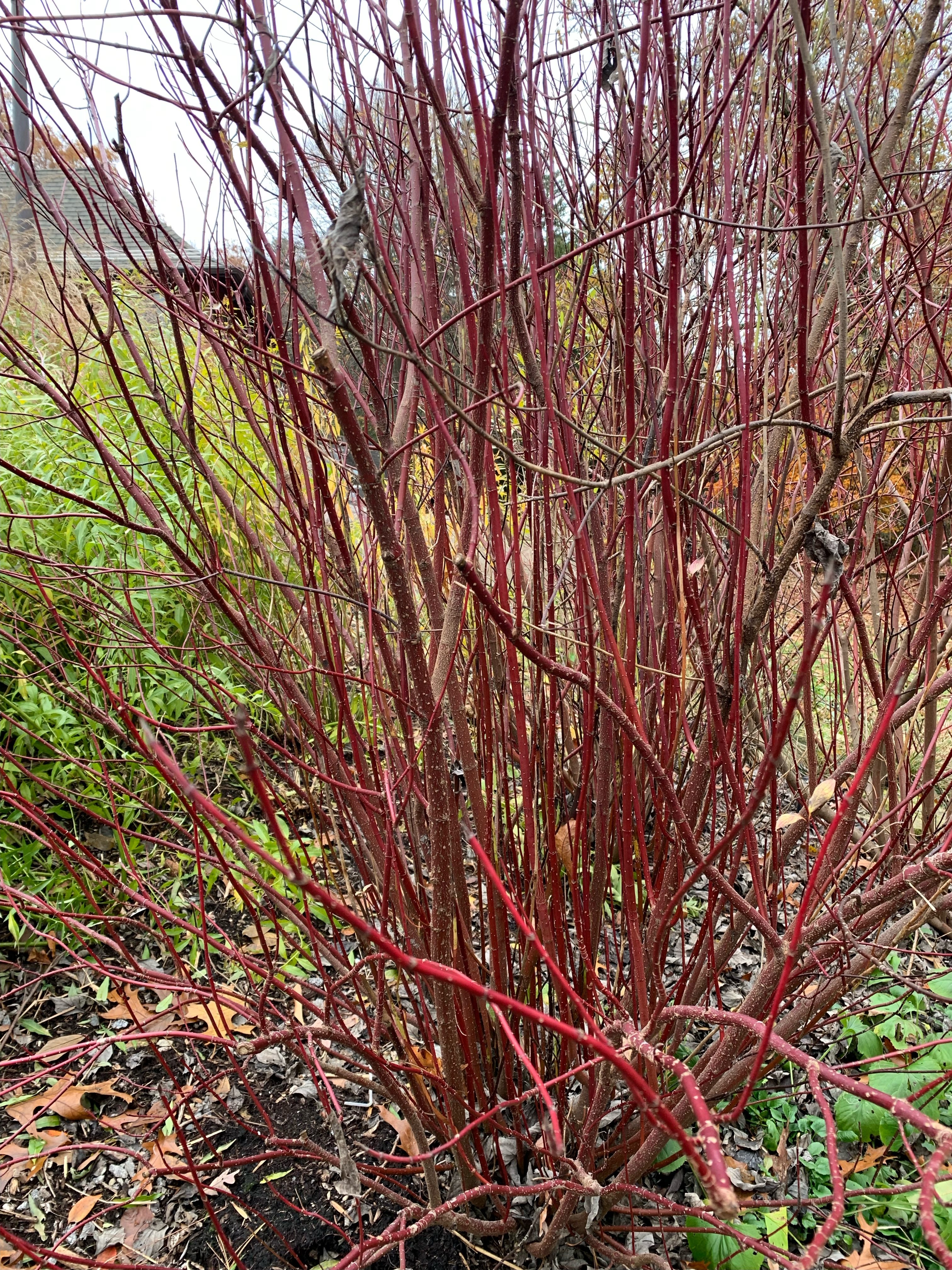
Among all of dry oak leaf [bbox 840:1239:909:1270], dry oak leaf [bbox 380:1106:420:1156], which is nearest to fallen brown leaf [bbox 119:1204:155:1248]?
dry oak leaf [bbox 380:1106:420:1156]

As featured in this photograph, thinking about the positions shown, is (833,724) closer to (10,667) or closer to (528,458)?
(528,458)

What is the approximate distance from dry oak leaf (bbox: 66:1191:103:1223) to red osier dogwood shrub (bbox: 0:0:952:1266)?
227 millimetres

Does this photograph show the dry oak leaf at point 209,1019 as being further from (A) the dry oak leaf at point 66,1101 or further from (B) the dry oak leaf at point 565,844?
(B) the dry oak leaf at point 565,844

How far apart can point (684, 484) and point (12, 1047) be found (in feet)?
7.89

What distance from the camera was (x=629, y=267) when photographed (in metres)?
1.08

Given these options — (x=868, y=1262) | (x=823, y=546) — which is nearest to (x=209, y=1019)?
(x=868, y=1262)

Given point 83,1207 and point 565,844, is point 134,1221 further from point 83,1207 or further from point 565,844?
point 565,844

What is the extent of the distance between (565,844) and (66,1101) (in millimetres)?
1538

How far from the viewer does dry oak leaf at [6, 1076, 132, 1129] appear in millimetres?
2018

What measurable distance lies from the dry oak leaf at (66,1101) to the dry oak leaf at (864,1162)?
1847mm

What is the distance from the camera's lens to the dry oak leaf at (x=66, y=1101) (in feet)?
6.62

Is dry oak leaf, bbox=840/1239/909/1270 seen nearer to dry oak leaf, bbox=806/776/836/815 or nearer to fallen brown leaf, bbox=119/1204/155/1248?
dry oak leaf, bbox=806/776/836/815

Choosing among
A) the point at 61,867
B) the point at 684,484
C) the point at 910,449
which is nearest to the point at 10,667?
the point at 61,867

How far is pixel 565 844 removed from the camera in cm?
167
